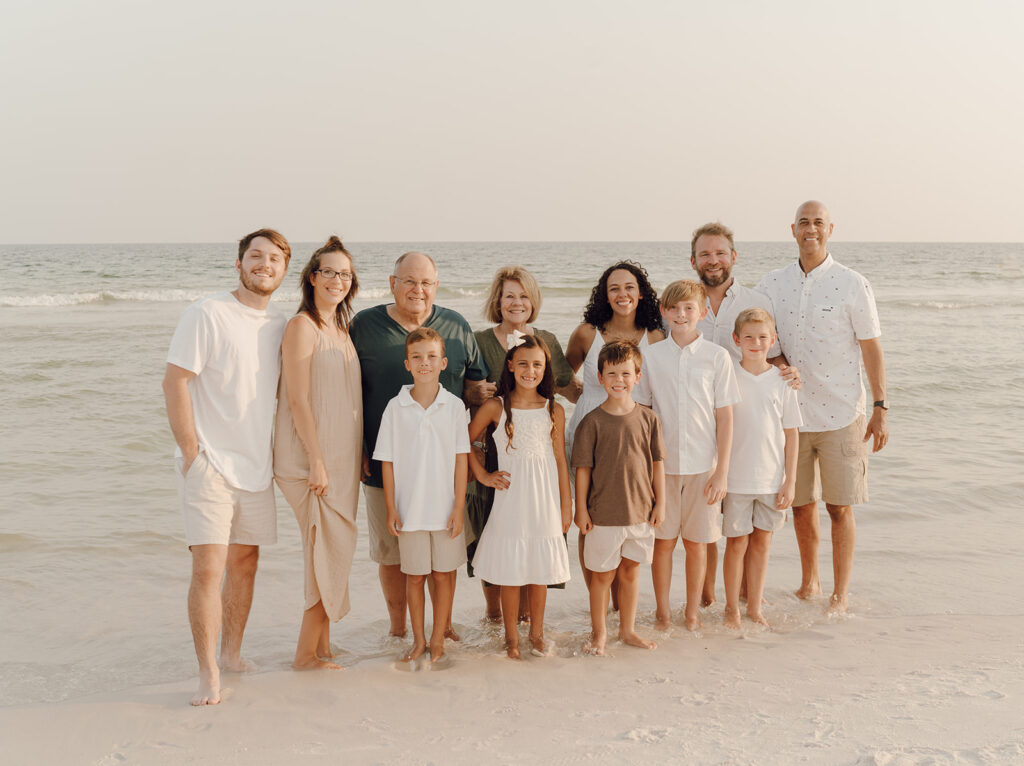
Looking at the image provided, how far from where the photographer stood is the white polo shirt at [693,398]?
404 cm

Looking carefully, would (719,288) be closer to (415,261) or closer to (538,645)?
(415,261)

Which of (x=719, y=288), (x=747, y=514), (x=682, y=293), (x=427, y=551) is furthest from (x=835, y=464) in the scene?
(x=427, y=551)

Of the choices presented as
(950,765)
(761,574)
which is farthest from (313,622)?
(950,765)

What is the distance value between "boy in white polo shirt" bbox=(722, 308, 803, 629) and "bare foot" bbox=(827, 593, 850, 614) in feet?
2.33

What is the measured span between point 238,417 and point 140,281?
29.0m

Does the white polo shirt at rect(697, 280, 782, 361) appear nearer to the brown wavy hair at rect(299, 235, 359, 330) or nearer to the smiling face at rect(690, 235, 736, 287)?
the smiling face at rect(690, 235, 736, 287)

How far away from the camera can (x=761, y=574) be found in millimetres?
4414

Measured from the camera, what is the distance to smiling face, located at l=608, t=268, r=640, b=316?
4180mm

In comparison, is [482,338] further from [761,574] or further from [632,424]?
[761,574]

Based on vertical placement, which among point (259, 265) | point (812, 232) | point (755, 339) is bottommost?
point (755, 339)

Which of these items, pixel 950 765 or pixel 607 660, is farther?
pixel 607 660

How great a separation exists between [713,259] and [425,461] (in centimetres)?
198

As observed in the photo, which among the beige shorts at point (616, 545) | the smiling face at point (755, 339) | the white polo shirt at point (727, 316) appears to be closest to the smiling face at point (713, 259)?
the white polo shirt at point (727, 316)

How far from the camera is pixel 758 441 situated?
4.19 m
